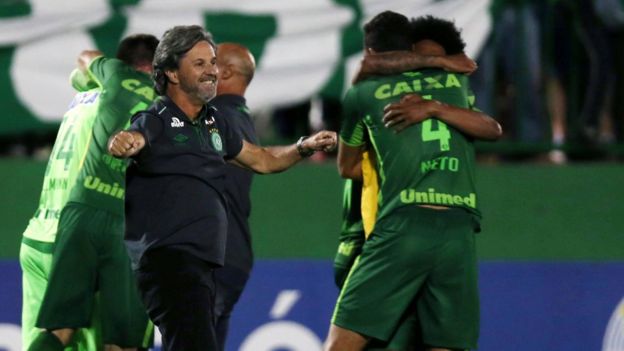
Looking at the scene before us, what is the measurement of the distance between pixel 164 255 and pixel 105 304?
1.31 m

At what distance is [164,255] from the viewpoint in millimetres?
5684

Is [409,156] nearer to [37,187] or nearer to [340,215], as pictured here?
[340,215]

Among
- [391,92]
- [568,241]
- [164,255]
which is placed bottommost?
[568,241]

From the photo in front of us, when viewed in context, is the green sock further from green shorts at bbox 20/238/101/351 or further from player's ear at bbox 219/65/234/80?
player's ear at bbox 219/65/234/80

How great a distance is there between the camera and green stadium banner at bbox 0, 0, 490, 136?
27.4 feet

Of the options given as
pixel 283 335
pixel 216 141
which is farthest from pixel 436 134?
pixel 283 335

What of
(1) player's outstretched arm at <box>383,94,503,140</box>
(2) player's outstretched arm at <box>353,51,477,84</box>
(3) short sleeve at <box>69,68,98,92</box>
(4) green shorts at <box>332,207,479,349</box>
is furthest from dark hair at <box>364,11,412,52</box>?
(3) short sleeve at <box>69,68,98,92</box>

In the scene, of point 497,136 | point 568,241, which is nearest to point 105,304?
point 497,136

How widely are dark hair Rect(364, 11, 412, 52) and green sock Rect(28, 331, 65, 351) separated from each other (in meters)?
2.03

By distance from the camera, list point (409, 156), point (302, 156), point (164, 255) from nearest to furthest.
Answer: point (164, 255)
point (302, 156)
point (409, 156)

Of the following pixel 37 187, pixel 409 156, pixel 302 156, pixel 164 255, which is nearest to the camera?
pixel 164 255

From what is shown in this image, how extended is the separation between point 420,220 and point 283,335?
2.03 metres

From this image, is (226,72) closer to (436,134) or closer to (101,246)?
(101,246)

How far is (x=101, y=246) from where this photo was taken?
22.7ft
